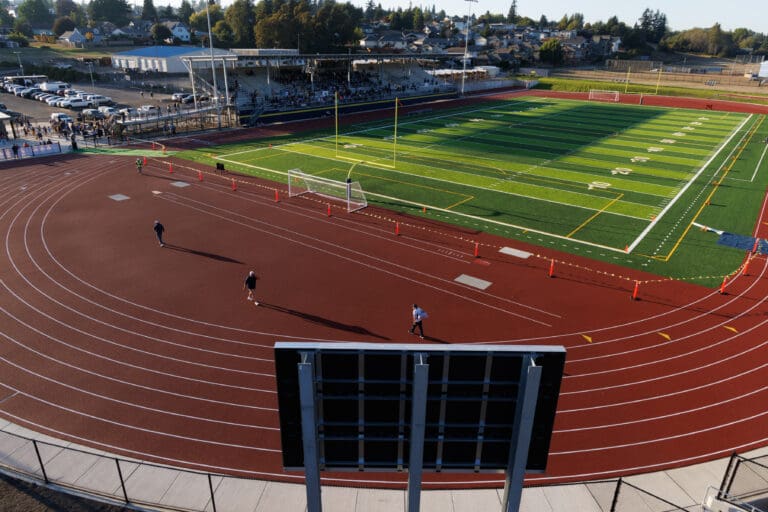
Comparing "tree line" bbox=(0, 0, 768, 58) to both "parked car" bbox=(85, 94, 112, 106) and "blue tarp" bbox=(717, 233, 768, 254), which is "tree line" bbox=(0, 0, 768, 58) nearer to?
"parked car" bbox=(85, 94, 112, 106)

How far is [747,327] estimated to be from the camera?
58.4ft

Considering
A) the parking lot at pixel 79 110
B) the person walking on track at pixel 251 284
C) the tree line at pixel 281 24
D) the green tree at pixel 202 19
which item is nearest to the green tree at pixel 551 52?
the tree line at pixel 281 24

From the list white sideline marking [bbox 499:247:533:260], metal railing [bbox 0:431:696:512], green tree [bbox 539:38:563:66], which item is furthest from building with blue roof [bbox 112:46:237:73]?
metal railing [bbox 0:431:696:512]

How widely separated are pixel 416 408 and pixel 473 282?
1419 centimetres

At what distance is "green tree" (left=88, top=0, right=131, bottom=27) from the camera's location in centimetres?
16288

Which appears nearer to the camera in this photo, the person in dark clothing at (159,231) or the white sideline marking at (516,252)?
the white sideline marking at (516,252)

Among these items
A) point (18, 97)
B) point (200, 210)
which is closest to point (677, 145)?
point (200, 210)

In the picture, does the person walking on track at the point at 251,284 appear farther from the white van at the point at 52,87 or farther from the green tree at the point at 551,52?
the green tree at the point at 551,52

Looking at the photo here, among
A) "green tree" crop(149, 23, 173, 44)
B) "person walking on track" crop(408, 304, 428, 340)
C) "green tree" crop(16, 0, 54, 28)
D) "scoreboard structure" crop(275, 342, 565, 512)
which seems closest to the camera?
"scoreboard structure" crop(275, 342, 565, 512)

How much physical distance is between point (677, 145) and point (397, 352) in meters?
52.6

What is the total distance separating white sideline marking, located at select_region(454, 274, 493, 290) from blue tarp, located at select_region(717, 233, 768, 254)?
13670 millimetres

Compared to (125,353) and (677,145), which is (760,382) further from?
(677,145)

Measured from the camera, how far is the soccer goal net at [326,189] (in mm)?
30642

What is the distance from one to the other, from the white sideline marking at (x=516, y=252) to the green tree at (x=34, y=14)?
200 meters
